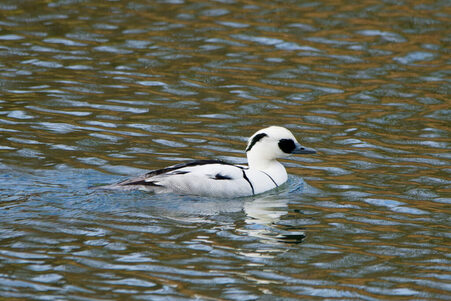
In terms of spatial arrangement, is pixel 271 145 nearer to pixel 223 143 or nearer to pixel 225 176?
pixel 225 176

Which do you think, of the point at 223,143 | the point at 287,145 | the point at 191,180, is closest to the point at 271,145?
the point at 287,145

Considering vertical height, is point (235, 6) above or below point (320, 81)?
above

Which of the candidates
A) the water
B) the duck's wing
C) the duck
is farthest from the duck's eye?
the duck's wing

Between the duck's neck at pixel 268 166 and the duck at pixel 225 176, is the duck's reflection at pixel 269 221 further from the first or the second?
the duck's neck at pixel 268 166

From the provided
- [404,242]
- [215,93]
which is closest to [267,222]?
[404,242]

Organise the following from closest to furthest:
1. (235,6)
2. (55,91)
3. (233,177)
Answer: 1. (233,177)
2. (55,91)
3. (235,6)

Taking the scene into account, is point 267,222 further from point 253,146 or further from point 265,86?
point 265,86

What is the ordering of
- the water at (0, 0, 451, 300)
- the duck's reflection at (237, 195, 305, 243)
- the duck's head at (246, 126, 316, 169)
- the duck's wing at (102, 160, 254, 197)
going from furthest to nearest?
the duck's head at (246, 126, 316, 169)
the duck's wing at (102, 160, 254, 197)
the duck's reflection at (237, 195, 305, 243)
the water at (0, 0, 451, 300)

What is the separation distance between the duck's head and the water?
462 mm

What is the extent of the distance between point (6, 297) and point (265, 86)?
900cm

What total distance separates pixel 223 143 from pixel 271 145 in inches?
64.1

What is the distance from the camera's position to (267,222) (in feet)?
35.2

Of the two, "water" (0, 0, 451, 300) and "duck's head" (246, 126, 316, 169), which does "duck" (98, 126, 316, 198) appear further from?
"water" (0, 0, 451, 300)

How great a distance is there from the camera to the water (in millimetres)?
8914
